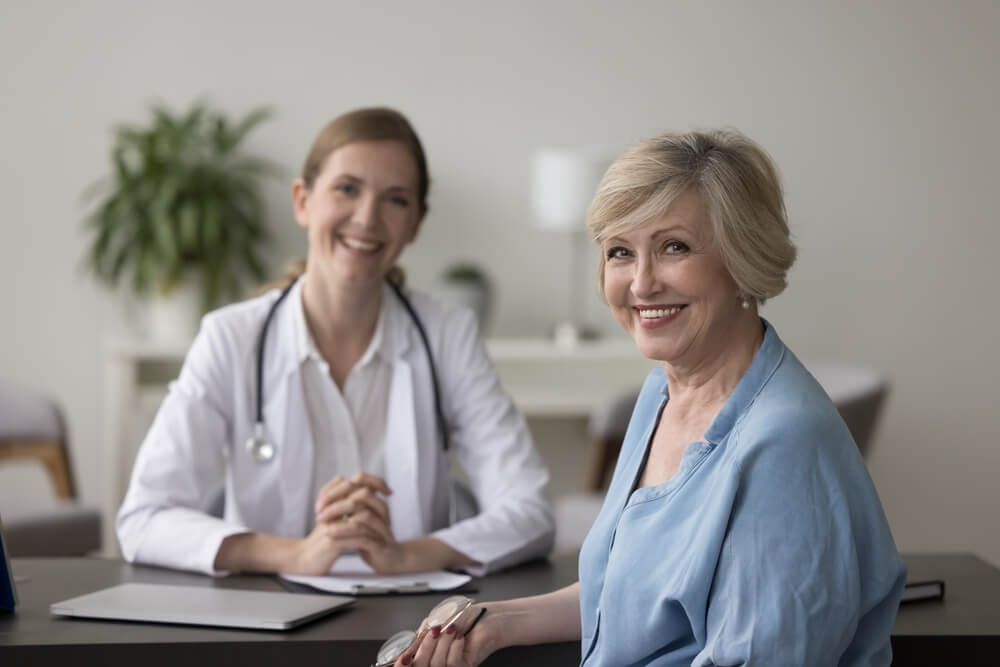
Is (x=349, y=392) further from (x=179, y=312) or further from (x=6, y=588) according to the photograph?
(x=179, y=312)

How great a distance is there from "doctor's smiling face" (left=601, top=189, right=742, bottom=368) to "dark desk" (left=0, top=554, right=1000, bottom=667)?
17.7 inches

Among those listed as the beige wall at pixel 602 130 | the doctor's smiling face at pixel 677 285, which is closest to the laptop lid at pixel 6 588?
the doctor's smiling face at pixel 677 285

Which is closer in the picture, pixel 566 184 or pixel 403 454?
pixel 403 454

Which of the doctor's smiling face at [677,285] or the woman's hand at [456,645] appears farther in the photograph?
the woman's hand at [456,645]

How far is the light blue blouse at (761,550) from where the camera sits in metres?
1.19

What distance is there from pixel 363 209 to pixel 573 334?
231 cm

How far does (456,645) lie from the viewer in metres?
1.48

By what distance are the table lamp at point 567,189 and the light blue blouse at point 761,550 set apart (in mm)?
3004

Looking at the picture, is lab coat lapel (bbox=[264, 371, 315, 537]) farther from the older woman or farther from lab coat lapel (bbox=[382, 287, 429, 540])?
the older woman

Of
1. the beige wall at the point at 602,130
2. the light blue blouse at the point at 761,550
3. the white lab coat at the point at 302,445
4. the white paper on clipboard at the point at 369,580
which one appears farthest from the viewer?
the beige wall at the point at 602,130

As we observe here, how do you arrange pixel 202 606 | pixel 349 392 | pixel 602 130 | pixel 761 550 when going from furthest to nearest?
1. pixel 602 130
2. pixel 349 392
3. pixel 202 606
4. pixel 761 550

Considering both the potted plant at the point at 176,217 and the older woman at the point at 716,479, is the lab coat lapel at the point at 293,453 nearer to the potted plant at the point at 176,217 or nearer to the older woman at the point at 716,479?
the older woman at the point at 716,479

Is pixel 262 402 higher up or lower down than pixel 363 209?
lower down

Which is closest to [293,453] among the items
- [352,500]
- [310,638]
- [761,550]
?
[352,500]
